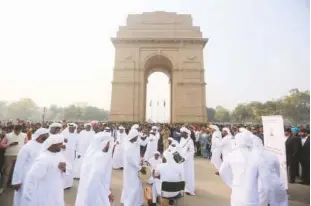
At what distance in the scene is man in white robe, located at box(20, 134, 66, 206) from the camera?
3.08m

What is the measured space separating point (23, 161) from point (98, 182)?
154 centimetres

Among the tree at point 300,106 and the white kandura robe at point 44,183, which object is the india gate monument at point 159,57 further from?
the white kandura robe at point 44,183

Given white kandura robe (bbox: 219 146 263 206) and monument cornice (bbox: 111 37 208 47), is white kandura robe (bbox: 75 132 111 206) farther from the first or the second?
monument cornice (bbox: 111 37 208 47)

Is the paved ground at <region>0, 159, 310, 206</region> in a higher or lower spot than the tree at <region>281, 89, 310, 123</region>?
lower

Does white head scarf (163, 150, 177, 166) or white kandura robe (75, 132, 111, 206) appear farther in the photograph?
white head scarf (163, 150, 177, 166)

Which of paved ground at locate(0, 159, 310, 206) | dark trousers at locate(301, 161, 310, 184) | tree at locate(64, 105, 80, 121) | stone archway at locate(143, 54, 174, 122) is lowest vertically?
paved ground at locate(0, 159, 310, 206)

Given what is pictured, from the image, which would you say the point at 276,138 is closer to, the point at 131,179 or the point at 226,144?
the point at 131,179

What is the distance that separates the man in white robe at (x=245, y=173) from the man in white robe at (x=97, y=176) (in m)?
1.93

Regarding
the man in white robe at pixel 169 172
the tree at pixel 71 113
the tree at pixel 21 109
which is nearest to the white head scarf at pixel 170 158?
the man in white robe at pixel 169 172

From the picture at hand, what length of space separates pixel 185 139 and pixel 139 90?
62.0ft

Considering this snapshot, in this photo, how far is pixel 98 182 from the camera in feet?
11.8

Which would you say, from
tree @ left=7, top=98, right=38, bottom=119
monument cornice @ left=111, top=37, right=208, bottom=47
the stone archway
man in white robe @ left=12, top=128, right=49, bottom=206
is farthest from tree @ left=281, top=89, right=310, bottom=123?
tree @ left=7, top=98, right=38, bottom=119

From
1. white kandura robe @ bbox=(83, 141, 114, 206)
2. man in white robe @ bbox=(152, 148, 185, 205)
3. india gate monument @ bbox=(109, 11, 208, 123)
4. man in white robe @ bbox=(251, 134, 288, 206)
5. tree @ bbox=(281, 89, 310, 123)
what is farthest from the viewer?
india gate monument @ bbox=(109, 11, 208, 123)

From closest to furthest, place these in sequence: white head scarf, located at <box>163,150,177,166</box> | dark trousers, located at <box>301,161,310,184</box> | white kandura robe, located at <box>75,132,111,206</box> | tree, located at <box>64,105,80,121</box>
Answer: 1. white kandura robe, located at <box>75,132,111,206</box>
2. white head scarf, located at <box>163,150,177,166</box>
3. dark trousers, located at <box>301,161,310,184</box>
4. tree, located at <box>64,105,80,121</box>
